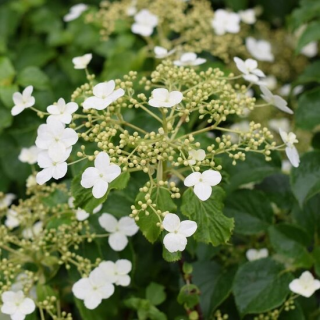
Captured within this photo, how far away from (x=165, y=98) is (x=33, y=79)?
679mm

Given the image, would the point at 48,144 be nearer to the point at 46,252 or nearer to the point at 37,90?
the point at 46,252

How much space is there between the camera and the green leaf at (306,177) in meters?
1.39

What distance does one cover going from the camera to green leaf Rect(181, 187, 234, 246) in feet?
3.82

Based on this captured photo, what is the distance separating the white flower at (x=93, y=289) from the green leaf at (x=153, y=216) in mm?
216

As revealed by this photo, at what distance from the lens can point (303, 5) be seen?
6.18 ft

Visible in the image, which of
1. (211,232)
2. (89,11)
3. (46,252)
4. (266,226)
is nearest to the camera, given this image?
(211,232)

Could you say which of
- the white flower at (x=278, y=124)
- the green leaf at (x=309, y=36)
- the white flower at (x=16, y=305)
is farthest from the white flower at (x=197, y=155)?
the white flower at (x=278, y=124)

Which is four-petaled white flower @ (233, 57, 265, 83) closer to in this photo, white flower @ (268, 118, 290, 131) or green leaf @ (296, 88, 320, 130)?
green leaf @ (296, 88, 320, 130)

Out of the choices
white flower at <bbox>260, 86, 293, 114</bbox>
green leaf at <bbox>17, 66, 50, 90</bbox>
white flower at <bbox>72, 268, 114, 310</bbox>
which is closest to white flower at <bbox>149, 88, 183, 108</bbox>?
white flower at <bbox>260, 86, 293, 114</bbox>

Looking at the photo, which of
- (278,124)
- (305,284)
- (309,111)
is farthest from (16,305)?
(278,124)

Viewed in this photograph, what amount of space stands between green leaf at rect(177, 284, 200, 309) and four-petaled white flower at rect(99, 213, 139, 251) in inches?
6.2

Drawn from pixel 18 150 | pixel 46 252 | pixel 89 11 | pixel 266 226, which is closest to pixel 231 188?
pixel 266 226

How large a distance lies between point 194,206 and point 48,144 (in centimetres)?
29

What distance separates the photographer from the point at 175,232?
3.64 feet
